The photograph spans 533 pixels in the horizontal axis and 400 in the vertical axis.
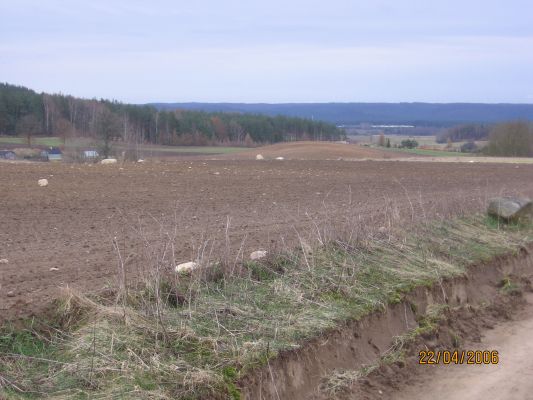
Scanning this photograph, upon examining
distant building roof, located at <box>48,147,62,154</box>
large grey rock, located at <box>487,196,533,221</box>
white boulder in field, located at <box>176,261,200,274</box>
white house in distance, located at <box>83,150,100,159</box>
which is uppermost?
white boulder in field, located at <box>176,261,200,274</box>

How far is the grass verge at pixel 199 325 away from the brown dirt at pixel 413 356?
0.15m

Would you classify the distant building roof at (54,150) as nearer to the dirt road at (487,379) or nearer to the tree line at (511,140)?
the tree line at (511,140)

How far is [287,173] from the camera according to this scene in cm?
2834

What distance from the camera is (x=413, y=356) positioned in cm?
871

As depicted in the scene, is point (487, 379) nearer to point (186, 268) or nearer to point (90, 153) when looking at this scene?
point (186, 268)

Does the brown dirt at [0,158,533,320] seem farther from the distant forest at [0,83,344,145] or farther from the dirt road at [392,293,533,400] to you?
the distant forest at [0,83,344,145]

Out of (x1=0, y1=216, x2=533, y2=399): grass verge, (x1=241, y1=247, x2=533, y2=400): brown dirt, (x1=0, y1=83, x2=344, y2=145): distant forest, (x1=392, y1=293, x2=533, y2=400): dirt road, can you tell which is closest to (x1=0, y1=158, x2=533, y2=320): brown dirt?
(x1=0, y1=216, x2=533, y2=399): grass verge

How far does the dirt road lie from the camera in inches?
307

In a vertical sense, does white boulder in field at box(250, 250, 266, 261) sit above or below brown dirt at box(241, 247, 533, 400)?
above

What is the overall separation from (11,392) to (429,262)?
6.84 meters

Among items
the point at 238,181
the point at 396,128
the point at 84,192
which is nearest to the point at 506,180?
the point at 238,181
